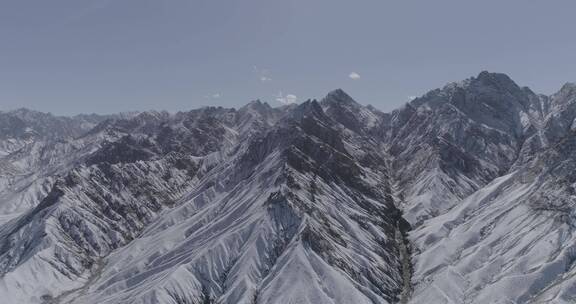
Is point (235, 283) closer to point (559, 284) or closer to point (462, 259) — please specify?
point (462, 259)

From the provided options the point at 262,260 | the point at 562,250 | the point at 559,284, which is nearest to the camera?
the point at 559,284

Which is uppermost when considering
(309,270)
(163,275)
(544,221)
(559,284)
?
(163,275)

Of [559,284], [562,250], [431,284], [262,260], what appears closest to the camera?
[559,284]

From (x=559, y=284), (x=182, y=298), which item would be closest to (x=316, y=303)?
(x=182, y=298)

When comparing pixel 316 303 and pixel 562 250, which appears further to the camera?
pixel 316 303

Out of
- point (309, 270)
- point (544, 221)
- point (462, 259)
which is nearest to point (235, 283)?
point (309, 270)

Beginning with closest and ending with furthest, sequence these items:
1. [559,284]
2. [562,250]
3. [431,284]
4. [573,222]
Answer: [559,284]
[562,250]
[573,222]
[431,284]

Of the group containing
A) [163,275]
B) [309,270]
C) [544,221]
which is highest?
[163,275]

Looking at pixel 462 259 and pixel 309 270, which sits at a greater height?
pixel 309 270

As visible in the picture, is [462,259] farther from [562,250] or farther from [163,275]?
[163,275]
